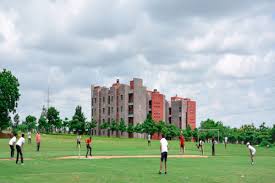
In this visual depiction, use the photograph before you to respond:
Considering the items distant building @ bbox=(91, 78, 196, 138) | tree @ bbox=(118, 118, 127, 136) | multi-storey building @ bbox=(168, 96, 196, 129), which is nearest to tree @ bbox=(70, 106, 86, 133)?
distant building @ bbox=(91, 78, 196, 138)

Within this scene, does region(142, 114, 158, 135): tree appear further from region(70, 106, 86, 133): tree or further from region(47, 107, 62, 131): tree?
region(47, 107, 62, 131): tree

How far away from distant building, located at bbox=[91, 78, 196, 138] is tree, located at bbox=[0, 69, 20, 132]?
128 feet

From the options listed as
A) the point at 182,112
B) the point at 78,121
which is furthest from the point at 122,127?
the point at 182,112

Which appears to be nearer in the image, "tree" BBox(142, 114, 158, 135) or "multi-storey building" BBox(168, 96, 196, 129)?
"tree" BBox(142, 114, 158, 135)

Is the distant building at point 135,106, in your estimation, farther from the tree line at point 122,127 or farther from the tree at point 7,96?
the tree at point 7,96

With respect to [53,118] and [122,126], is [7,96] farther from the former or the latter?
[122,126]

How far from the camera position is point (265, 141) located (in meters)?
111

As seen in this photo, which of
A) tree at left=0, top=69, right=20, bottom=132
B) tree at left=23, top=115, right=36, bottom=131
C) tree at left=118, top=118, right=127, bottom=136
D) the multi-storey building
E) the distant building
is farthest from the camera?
the multi-storey building

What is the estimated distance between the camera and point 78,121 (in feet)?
437

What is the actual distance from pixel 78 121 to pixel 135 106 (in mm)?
18054

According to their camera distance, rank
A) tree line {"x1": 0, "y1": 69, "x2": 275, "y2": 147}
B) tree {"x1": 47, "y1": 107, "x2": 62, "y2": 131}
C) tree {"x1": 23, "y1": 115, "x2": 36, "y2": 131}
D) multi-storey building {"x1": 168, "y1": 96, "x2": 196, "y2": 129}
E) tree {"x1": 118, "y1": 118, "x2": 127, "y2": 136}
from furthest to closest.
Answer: multi-storey building {"x1": 168, "y1": 96, "x2": 196, "y2": 129} < tree {"x1": 23, "y1": 115, "x2": 36, "y2": 131} < tree {"x1": 47, "y1": 107, "x2": 62, "y2": 131} < tree {"x1": 118, "y1": 118, "x2": 127, "y2": 136} < tree line {"x1": 0, "y1": 69, "x2": 275, "y2": 147}

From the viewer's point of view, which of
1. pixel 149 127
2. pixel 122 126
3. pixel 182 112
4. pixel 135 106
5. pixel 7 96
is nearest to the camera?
pixel 7 96

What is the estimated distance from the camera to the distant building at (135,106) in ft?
446

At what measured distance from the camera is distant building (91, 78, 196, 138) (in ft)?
446
